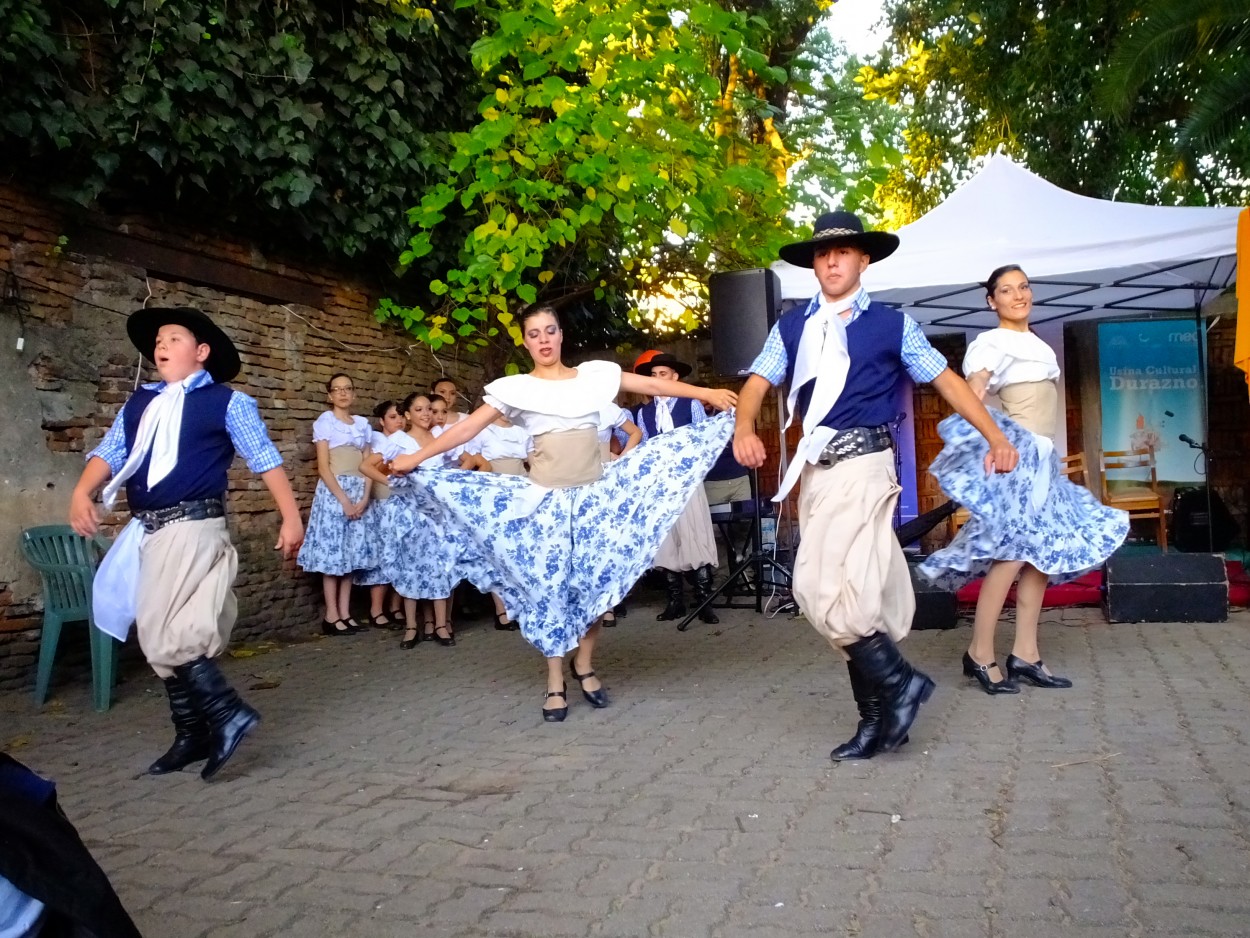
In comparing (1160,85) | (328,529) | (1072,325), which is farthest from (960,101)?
(328,529)

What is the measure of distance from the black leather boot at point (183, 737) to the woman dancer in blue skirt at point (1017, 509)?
11.7 ft

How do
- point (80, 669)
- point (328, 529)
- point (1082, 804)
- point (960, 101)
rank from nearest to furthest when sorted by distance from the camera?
point (1082, 804), point (80, 669), point (328, 529), point (960, 101)

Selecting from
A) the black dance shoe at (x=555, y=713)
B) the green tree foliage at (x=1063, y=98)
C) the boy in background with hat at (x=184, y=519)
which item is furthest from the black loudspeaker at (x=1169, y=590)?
the green tree foliage at (x=1063, y=98)

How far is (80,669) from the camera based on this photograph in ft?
21.8

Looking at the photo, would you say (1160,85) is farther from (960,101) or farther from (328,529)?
(328,529)

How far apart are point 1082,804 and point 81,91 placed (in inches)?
270

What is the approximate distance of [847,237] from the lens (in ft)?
13.8

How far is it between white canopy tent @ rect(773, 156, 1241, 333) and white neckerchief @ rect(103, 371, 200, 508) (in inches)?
210

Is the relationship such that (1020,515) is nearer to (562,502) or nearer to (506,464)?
(562,502)

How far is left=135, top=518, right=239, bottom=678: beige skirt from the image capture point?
425 centimetres

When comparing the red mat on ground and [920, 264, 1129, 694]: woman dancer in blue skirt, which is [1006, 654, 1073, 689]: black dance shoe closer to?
[920, 264, 1129, 694]: woman dancer in blue skirt

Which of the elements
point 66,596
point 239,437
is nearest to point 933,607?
point 239,437

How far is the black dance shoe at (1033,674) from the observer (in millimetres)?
5273

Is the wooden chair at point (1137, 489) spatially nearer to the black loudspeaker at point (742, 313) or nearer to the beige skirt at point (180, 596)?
the black loudspeaker at point (742, 313)
